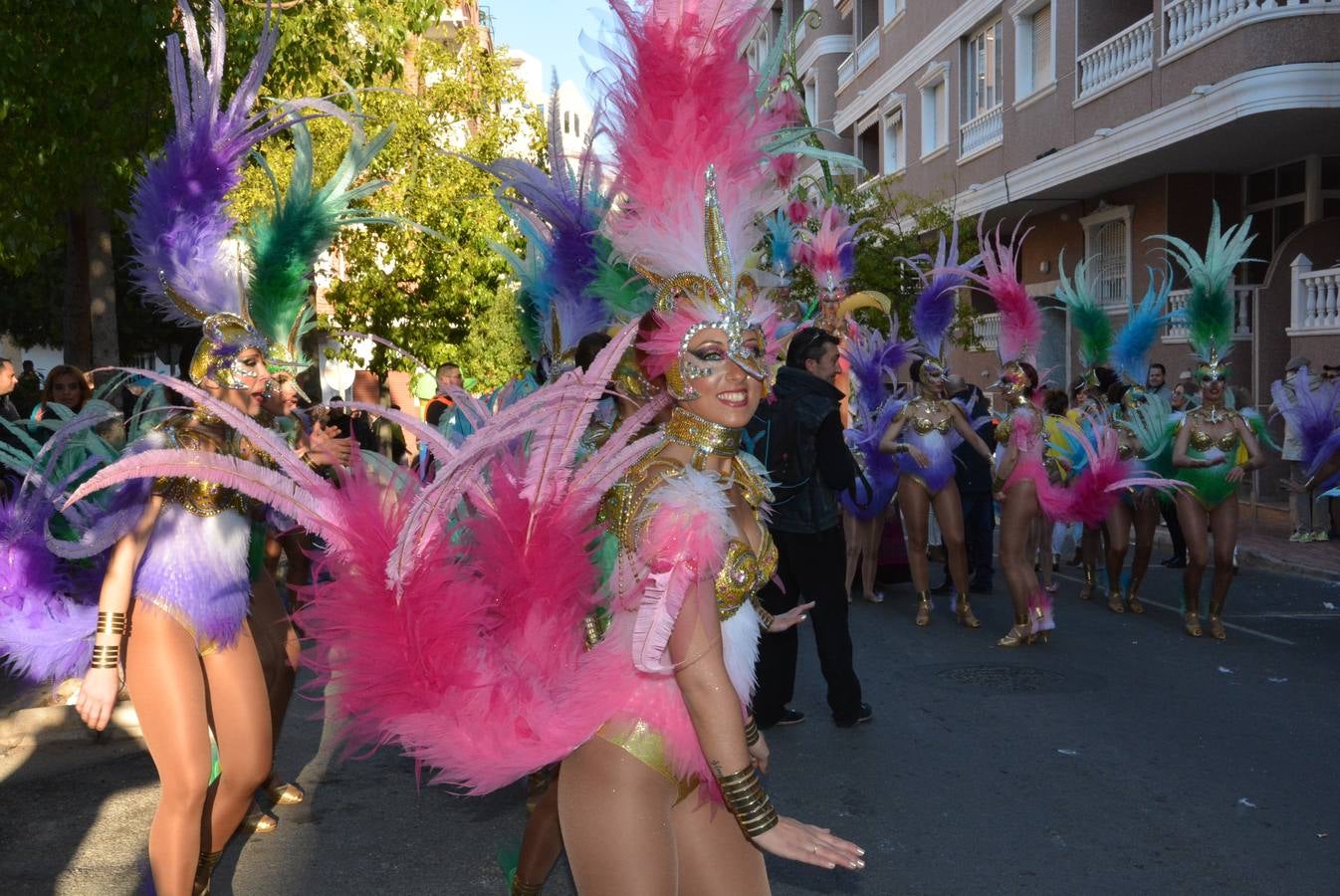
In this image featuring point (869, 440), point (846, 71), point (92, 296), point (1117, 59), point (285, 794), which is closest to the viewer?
point (285, 794)

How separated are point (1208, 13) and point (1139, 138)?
6.31ft

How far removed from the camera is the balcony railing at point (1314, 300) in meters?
15.9

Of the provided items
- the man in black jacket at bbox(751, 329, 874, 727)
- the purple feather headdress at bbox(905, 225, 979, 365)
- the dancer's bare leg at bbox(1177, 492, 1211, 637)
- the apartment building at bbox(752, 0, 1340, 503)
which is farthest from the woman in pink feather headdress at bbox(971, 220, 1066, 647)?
the apartment building at bbox(752, 0, 1340, 503)

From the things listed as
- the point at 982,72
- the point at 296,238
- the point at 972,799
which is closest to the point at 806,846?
the point at 296,238

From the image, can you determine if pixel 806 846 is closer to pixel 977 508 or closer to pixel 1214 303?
pixel 1214 303

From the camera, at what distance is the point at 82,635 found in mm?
4402

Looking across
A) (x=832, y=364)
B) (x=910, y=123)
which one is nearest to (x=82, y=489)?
(x=832, y=364)

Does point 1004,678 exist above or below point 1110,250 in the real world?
below

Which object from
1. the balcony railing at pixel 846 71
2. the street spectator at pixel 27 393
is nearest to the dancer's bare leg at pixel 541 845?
the street spectator at pixel 27 393

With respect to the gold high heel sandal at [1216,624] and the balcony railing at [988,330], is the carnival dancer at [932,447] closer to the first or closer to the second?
the gold high heel sandal at [1216,624]

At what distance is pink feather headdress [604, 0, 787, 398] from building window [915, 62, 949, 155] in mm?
26362

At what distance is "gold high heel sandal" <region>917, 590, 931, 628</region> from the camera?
386 inches

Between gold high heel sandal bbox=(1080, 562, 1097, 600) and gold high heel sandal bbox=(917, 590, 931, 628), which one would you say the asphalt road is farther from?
gold high heel sandal bbox=(1080, 562, 1097, 600)

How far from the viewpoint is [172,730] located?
12.5 feet
